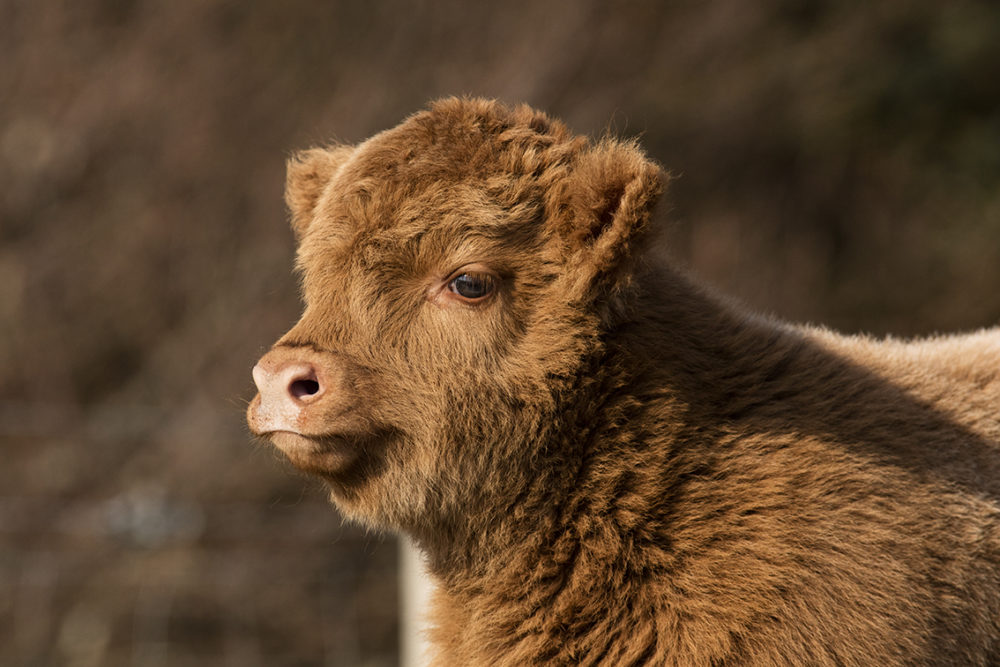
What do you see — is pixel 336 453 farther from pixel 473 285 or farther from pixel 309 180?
pixel 309 180

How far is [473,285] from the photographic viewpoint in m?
3.29

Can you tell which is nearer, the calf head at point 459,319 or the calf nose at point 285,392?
the calf nose at point 285,392

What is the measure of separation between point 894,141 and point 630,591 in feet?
42.3

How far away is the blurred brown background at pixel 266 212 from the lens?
10.8m

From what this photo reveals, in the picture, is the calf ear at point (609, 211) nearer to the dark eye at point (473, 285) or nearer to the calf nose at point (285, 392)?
the dark eye at point (473, 285)

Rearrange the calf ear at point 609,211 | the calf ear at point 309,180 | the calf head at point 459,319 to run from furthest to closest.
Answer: the calf ear at point 309,180 → the calf head at point 459,319 → the calf ear at point 609,211

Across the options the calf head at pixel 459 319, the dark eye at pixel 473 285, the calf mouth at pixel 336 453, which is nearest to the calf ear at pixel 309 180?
the calf head at pixel 459 319

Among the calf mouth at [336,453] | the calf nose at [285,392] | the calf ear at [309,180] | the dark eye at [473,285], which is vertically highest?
the calf ear at [309,180]

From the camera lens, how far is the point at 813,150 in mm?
14719

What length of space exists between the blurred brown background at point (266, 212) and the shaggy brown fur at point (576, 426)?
5878 mm

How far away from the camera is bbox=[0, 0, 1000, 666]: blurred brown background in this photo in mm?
10820

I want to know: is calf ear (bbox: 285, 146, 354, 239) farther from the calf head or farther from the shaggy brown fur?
the calf head

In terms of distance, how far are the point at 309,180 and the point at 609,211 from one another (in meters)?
1.31

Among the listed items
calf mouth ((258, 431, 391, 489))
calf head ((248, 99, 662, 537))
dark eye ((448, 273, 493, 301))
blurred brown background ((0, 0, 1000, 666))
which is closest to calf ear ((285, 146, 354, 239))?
calf head ((248, 99, 662, 537))
